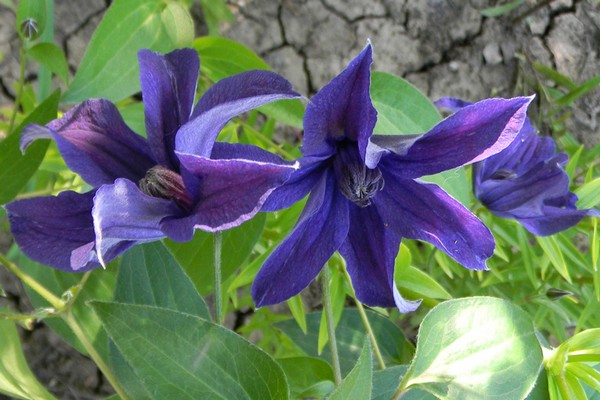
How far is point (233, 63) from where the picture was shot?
1139 mm

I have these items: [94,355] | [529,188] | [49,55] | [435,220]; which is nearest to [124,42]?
[49,55]

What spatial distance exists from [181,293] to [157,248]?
6 cm

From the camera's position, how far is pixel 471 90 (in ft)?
7.26

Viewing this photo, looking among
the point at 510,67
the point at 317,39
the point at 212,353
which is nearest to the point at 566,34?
the point at 510,67

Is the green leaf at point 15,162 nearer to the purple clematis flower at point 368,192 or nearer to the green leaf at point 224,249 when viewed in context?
the green leaf at point 224,249

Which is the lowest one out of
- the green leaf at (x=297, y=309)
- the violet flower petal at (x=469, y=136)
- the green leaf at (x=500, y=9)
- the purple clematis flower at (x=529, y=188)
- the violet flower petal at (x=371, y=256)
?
the green leaf at (x=297, y=309)

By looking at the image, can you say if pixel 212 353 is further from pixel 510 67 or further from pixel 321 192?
pixel 510 67

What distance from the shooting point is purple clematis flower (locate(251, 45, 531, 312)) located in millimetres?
662

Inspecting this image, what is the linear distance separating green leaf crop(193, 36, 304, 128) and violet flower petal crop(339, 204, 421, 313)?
1.03ft

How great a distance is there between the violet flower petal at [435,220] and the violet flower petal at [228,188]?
207 mm

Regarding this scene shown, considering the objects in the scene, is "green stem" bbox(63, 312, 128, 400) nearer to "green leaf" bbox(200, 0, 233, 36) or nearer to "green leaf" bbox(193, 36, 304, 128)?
"green leaf" bbox(193, 36, 304, 128)

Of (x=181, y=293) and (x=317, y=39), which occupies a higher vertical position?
(x=317, y=39)

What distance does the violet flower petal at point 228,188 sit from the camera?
0.59m

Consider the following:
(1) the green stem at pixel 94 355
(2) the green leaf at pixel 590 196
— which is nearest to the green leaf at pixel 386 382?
(1) the green stem at pixel 94 355
